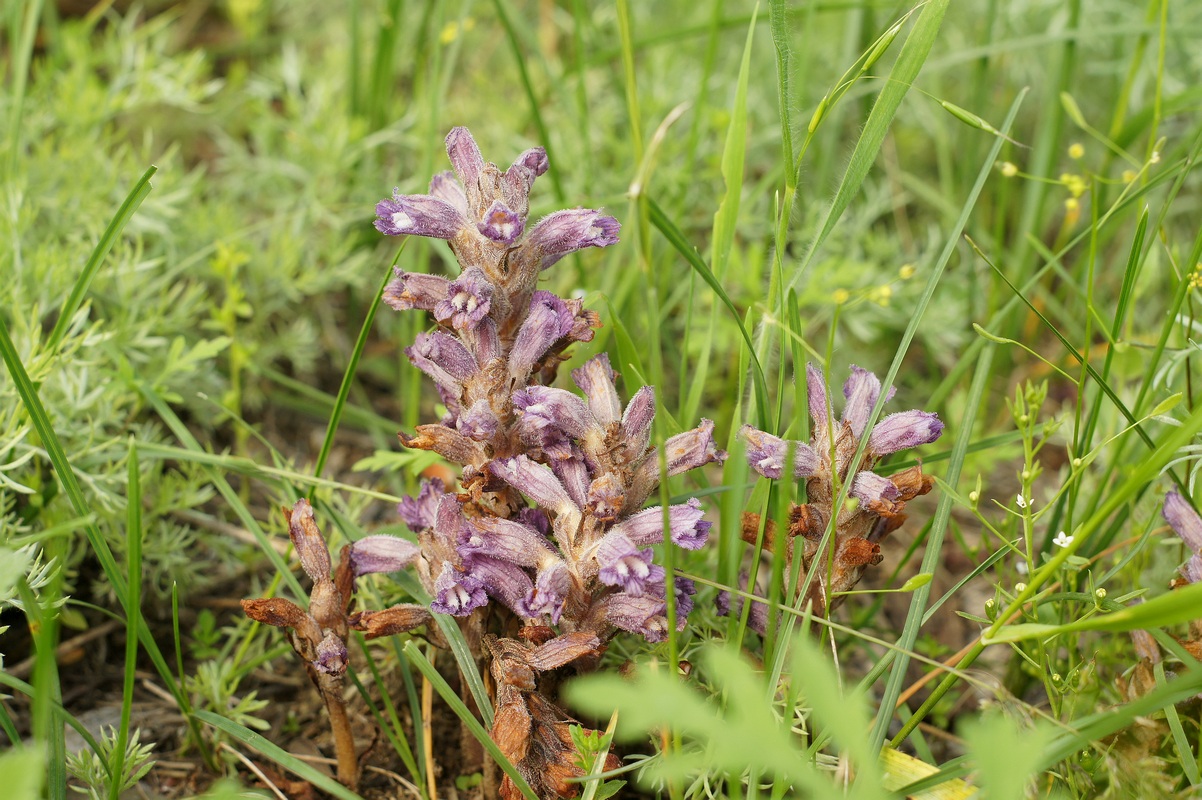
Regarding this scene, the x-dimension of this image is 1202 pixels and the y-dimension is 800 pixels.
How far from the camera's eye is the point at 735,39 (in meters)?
5.07

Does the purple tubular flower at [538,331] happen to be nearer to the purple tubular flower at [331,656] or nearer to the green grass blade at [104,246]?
the purple tubular flower at [331,656]

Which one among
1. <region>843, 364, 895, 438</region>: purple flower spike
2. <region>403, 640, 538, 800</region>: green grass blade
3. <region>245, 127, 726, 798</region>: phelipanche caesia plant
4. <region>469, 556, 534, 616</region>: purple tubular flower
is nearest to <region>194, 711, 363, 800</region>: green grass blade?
<region>245, 127, 726, 798</region>: phelipanche caesia plant

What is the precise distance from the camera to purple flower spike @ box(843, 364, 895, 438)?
2.03 m

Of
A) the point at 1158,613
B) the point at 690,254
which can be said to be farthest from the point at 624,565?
the point at 1158,613

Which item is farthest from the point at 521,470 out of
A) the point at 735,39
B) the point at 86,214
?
the point at 735,39

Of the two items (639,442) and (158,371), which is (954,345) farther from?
(158,371)

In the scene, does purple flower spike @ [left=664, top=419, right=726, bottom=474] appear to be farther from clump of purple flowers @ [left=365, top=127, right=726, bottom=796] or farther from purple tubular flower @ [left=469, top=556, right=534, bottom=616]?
purple tubular flower @ [left=469, top=556, right=534, bottom=616]

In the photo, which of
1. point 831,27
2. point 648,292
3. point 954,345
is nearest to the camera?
point 648,292

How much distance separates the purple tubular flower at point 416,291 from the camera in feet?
6.50

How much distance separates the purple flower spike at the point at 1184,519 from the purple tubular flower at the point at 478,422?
4.66 feet

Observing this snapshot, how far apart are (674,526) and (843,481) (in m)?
0.41

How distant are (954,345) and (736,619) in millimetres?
2228

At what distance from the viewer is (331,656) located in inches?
78.5

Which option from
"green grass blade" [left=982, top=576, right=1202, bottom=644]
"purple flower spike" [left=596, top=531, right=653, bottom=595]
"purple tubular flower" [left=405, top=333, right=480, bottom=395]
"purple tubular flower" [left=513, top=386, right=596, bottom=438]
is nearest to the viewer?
"green grass blade" [left=982, top=576, right=1202, bottom=644]
